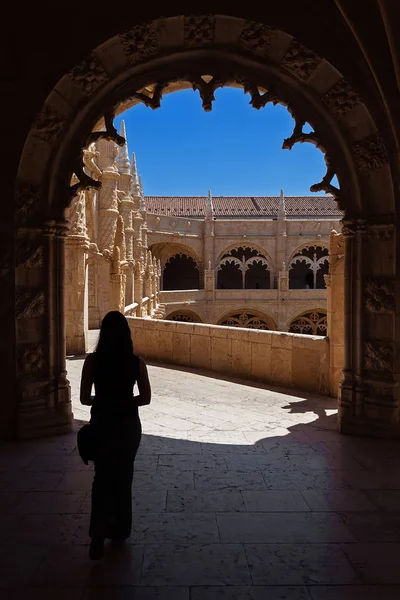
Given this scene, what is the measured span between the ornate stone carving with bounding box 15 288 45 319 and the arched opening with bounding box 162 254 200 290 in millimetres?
31481

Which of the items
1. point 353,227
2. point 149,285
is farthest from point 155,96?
point 149,285

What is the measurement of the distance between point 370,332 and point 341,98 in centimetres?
225

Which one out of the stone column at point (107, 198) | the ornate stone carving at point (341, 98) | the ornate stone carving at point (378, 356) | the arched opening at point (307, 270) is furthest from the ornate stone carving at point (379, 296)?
the arched opening at point (307, 270)

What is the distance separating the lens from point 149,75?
4730 mm

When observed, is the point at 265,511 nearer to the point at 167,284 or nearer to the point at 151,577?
the point at 151,577

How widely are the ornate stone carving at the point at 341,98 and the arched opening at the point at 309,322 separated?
89.2 ft

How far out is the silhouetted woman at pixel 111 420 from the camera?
7.72 feet

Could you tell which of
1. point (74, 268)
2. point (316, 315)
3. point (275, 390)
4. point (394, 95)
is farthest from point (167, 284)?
point (394, 95)

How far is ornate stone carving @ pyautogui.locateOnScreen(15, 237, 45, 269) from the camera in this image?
14.6ft

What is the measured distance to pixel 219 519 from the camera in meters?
2.85

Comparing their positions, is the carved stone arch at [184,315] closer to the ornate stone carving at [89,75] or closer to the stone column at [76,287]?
the stone column at [76,287]

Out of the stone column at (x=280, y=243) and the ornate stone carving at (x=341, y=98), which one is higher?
the stone column at (x=280, y=243)

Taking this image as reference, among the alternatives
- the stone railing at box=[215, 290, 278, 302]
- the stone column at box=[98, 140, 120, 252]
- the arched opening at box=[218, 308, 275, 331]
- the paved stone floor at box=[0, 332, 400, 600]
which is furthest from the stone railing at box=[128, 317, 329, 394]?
the arched opening at box=[218, 308, 275, 331]

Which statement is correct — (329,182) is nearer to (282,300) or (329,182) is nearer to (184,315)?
(184,315)
